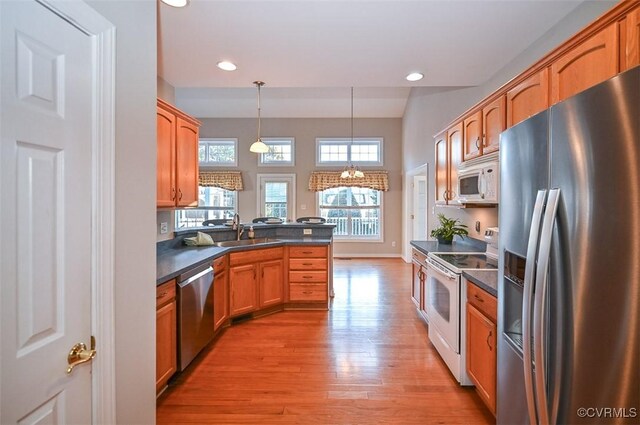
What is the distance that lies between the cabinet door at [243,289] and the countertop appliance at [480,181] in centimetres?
236

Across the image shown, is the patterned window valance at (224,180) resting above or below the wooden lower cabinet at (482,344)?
above

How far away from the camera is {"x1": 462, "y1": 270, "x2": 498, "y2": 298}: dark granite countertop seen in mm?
1758

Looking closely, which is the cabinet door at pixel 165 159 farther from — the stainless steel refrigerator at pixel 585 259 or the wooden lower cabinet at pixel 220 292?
the stainless steel refrigerator at pixel 585 259

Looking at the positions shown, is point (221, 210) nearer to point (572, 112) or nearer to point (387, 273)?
point (387, 273)

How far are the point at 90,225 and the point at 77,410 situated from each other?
0.62 meters

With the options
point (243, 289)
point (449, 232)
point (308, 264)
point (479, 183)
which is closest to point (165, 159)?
point (243, 289)

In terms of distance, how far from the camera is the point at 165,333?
6.80 feet

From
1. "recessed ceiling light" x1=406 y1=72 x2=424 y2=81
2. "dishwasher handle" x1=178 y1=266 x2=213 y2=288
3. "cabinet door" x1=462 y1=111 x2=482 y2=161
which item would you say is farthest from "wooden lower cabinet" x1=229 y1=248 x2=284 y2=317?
"recessed ceiling light" x1=406 y1=72 x2=424 y2=81

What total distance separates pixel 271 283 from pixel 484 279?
244 cm

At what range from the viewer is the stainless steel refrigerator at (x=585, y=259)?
80 cm

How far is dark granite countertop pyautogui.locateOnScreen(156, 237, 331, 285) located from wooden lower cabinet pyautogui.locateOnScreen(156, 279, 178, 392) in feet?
0.25

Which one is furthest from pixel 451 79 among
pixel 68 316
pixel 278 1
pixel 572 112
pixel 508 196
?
pixel 68 316

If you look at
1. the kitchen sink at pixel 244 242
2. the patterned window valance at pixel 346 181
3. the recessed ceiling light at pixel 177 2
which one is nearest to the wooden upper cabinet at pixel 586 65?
the recessed ceiling light at pixel 177 2

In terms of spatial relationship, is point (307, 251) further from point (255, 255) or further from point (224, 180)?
point (224, 180)
